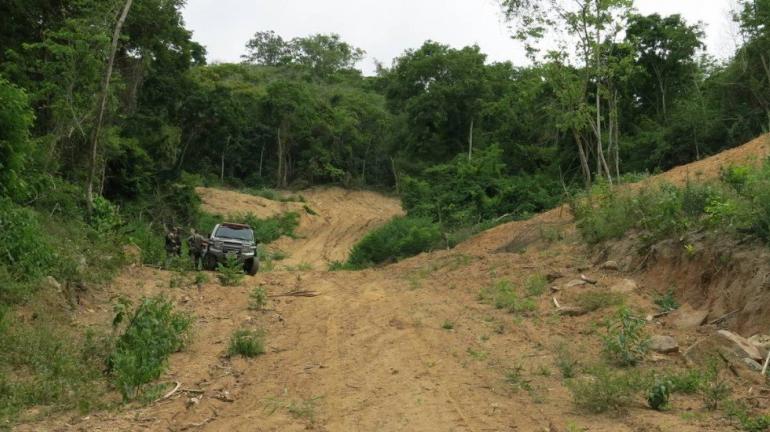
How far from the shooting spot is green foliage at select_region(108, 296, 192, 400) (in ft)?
24.6

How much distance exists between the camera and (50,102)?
65.4 feet

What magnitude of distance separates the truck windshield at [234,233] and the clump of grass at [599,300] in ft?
41.5

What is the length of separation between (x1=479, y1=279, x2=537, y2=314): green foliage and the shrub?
497 cm

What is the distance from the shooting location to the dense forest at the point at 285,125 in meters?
14.6

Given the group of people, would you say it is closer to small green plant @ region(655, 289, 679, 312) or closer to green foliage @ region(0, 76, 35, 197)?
green foliage @ region(0, 76, 35, 197)

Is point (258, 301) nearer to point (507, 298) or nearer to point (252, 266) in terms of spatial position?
point (507, 298)

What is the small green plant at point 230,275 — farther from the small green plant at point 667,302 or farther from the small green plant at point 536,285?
the small green plant at point 667,302

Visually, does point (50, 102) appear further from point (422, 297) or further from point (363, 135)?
point (363, 135)

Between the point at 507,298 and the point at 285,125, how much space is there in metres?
44.5

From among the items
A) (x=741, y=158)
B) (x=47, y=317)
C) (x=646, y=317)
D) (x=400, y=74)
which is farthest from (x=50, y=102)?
(x=400, y=74)

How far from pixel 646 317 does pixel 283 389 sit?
5.80 meters

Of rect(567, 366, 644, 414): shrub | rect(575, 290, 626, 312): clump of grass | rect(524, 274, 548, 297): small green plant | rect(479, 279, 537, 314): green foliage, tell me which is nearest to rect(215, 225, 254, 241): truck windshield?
rect(479, 279, 537, 314): green foliage

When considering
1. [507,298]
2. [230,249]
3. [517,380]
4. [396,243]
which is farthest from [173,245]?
[517,380]

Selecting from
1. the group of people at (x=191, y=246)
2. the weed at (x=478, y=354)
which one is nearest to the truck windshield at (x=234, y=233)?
the group of people at (x=191, y=246)
